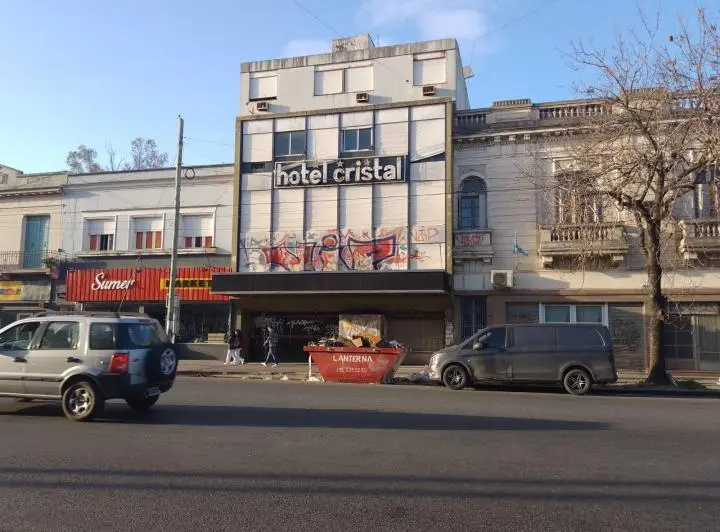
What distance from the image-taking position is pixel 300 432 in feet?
27.3

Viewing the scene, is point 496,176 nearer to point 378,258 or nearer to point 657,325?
point 378,258

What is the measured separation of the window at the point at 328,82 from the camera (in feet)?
79.7

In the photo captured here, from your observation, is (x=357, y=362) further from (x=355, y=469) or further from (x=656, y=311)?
(x=355, y=469)

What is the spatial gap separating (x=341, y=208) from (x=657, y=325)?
11.8 m

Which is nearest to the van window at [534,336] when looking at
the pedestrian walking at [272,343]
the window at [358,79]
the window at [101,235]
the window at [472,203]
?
the window at [472,203]

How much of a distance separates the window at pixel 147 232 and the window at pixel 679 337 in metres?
20.3

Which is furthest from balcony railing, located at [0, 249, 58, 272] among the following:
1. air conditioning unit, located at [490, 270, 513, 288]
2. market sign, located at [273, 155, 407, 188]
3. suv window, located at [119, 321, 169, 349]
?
suv window, located at [119, 321, 169, 349]

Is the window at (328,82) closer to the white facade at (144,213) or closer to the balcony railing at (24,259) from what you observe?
the white facade at (144,213)

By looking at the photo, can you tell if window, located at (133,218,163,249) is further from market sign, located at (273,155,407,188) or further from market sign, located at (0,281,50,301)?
market sign, located at (273,155,407,188)

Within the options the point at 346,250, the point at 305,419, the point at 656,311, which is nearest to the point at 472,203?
the point at 346,250

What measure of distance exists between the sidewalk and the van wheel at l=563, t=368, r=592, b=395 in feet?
6.32

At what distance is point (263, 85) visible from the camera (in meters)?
25.1

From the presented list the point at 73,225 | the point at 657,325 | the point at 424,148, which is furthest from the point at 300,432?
the point at 73,225

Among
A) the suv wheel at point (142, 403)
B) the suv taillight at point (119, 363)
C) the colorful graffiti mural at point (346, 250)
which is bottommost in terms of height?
the suv wheel at point (142, 403)
